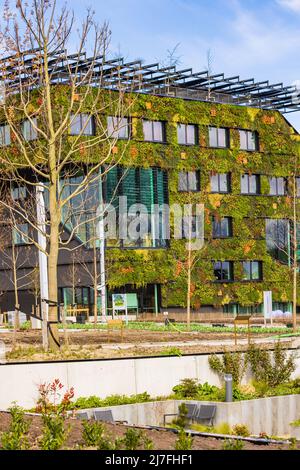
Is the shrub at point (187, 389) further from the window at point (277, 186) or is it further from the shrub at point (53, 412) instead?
the window at point (277, 186)

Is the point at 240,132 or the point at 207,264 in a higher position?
the point at 240,132

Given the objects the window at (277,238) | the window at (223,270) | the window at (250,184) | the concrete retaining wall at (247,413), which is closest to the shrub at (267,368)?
the concrete retaining wall at (247,413)

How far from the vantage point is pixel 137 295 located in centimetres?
6581

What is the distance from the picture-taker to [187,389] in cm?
2256

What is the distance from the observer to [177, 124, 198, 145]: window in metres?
67.9

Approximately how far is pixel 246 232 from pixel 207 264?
198 inches

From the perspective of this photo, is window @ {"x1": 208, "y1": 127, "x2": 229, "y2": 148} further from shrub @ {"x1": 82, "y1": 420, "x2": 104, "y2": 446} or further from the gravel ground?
shrub @ {"x1": 82, "y1": 420, "x2": 104, "y2": 446}

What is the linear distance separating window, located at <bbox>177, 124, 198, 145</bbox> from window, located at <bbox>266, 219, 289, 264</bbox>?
8.94 m

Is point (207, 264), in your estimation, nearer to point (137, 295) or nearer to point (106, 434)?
point (137, 295)

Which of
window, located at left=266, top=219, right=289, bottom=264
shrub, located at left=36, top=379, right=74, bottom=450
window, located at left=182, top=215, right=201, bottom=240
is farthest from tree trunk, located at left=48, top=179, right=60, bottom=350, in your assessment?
window, located at left=266, top=219, right=289, bottom=264

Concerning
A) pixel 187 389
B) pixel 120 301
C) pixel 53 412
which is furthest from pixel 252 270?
pixel 53 412

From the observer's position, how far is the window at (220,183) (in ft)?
229
